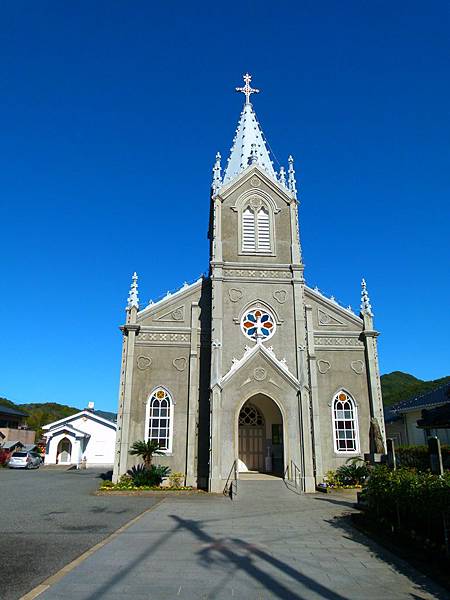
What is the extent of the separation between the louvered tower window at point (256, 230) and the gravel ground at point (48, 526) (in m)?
13.3

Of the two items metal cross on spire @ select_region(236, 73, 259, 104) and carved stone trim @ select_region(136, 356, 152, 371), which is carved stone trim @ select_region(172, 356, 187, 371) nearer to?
carved stone trim @ select_region(136, 356, 152, 371)

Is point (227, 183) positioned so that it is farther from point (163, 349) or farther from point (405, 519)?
point (405, 519)

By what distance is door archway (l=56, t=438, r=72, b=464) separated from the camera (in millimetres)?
44094

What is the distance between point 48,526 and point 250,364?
37.4 feet

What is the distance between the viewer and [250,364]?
21266mm

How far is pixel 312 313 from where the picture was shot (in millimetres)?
23828

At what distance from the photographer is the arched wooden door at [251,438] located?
898 inches

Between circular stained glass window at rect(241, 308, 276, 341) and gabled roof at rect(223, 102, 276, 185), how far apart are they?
784cm

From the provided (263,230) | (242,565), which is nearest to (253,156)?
(263,230)

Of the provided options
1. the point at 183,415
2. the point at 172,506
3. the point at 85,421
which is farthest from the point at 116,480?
the point at 85,421

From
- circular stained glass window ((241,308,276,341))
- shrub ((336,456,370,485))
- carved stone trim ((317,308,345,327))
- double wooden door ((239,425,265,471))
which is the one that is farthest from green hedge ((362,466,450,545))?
carved stone trim ((317,308,345,327))

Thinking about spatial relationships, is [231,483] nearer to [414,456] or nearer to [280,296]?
[280,296]

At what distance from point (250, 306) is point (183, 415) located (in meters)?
6.27

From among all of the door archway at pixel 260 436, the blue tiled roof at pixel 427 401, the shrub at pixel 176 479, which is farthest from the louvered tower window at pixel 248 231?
the blue tiled roof at pixel 427 401
